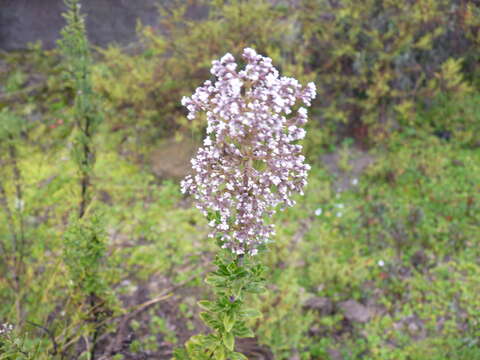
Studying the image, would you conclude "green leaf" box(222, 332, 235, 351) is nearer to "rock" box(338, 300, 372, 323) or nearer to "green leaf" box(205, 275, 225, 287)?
Result: "green leaf" box(205, 275, 225, 287)

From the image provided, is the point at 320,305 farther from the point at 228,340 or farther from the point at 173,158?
the point at 173,158

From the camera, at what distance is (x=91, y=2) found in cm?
770

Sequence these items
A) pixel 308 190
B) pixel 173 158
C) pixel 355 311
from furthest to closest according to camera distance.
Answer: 1. pixel 173 158
2. pixel 308 190
3. pixel 355 311

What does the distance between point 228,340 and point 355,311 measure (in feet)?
8.01

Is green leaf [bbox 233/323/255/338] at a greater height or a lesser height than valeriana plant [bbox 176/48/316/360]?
lesser

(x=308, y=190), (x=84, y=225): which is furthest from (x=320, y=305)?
(x=84, y=225)

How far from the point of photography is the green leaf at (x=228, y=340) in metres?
2.24

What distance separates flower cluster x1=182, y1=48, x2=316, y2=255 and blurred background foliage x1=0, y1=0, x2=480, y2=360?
157 cm

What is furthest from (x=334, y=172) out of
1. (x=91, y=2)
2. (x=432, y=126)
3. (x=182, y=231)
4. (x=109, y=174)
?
(x=91, y=2)

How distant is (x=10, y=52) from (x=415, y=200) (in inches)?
313

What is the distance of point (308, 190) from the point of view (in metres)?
5.93

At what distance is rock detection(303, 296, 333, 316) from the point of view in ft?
14.0

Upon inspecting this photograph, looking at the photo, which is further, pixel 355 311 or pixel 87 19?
pixel 87 19

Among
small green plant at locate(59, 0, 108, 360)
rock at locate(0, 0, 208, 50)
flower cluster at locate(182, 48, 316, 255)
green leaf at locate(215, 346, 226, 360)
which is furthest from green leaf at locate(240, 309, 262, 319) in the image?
rock at locate(0, 0, 208, 50)
